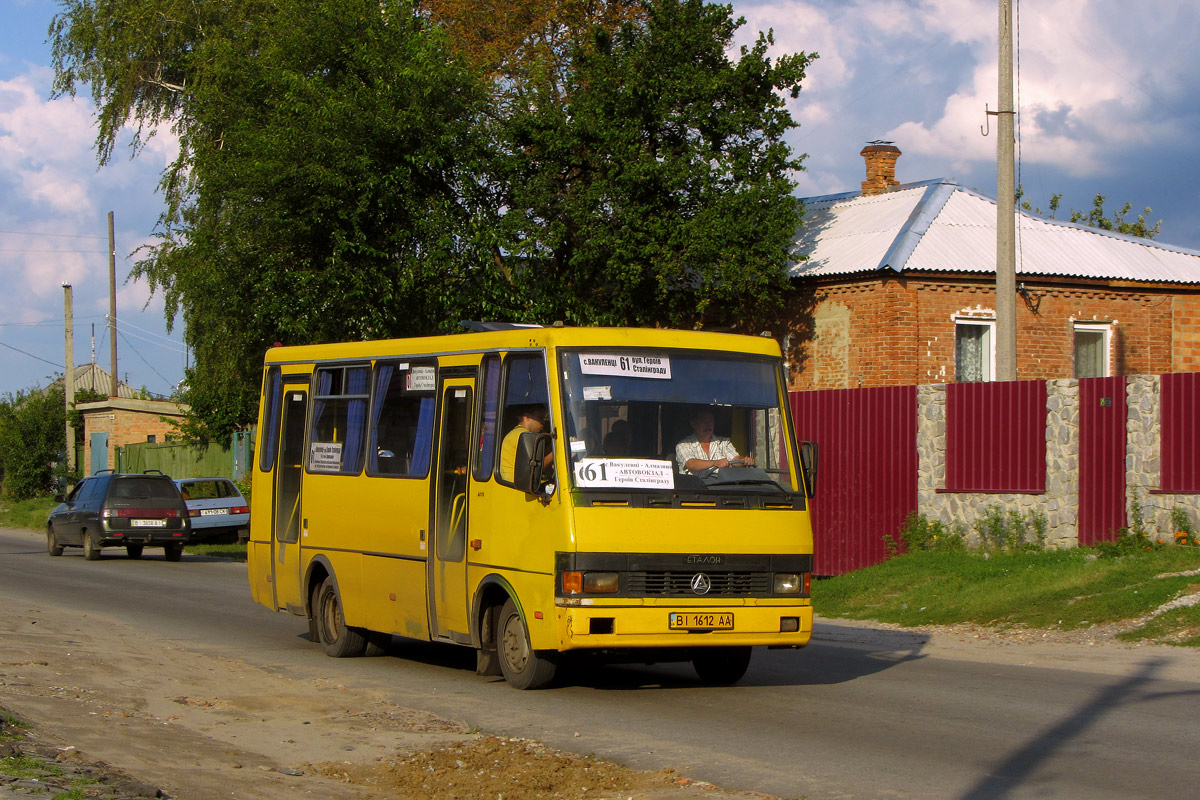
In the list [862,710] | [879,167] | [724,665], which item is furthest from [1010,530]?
[879,167]

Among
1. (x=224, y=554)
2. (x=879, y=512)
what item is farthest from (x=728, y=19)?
(x=224, y=554)

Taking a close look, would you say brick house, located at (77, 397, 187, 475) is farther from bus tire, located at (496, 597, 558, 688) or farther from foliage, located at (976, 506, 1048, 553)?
A: bus tire, located at (496, 597, 558, 688)

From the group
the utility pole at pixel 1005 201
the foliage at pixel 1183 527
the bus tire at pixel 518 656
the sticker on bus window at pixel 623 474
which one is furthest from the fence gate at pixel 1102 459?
the bus tire at pixel 518 656

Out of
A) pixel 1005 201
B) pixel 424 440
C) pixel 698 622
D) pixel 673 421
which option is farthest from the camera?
pixel 1005 201

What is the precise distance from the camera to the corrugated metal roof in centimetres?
2616

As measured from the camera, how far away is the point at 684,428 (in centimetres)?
984

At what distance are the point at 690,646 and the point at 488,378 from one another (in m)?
2.59

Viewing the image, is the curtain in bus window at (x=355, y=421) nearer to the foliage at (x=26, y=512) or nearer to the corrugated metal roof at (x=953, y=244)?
the corrugated metal roof at (x=953, y=244)

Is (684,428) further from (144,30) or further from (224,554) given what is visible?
(144,30)

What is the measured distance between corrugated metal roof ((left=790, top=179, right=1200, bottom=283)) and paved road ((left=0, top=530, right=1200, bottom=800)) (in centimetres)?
1254

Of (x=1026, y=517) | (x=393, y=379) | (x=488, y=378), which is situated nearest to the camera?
(x=488, y=378)

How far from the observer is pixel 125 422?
176 feet

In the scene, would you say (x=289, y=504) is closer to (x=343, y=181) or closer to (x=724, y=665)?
(x=724, y=665)

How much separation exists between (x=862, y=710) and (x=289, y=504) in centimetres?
619
